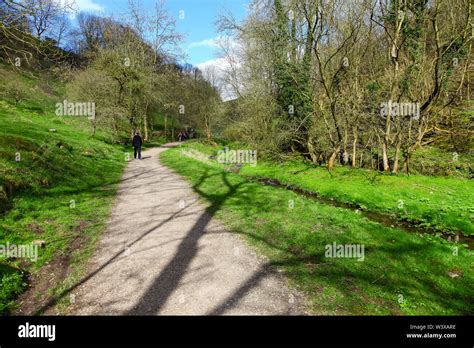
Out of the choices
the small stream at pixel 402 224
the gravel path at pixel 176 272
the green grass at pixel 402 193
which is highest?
the green grass at pixel 402 193

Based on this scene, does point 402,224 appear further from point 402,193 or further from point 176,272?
point 176,272

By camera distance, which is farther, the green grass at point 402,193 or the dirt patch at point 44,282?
the green grass at point 402,193

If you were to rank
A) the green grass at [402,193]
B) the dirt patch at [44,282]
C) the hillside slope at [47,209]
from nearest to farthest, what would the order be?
the dirt patch at [44,282], the hillside slope at [47,209], the green grass at [402,193]

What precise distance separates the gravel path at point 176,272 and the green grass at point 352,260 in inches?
26.5

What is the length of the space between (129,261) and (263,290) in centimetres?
328

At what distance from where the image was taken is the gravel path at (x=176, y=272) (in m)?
4.83

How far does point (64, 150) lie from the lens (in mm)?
14727

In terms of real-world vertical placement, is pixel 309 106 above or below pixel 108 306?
above

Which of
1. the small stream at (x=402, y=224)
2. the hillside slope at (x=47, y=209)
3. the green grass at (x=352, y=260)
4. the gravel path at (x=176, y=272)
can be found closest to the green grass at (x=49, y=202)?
the hillside slope at (x=47, y=209)

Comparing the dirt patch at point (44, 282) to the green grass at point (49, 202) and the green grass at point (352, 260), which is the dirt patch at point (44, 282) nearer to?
the green grass at point (49, 202)

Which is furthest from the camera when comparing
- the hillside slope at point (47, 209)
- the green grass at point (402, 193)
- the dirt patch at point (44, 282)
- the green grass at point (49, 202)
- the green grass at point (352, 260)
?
the green grass at point (402, 193)

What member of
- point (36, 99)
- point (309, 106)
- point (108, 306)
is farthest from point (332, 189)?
point (36, 99)
